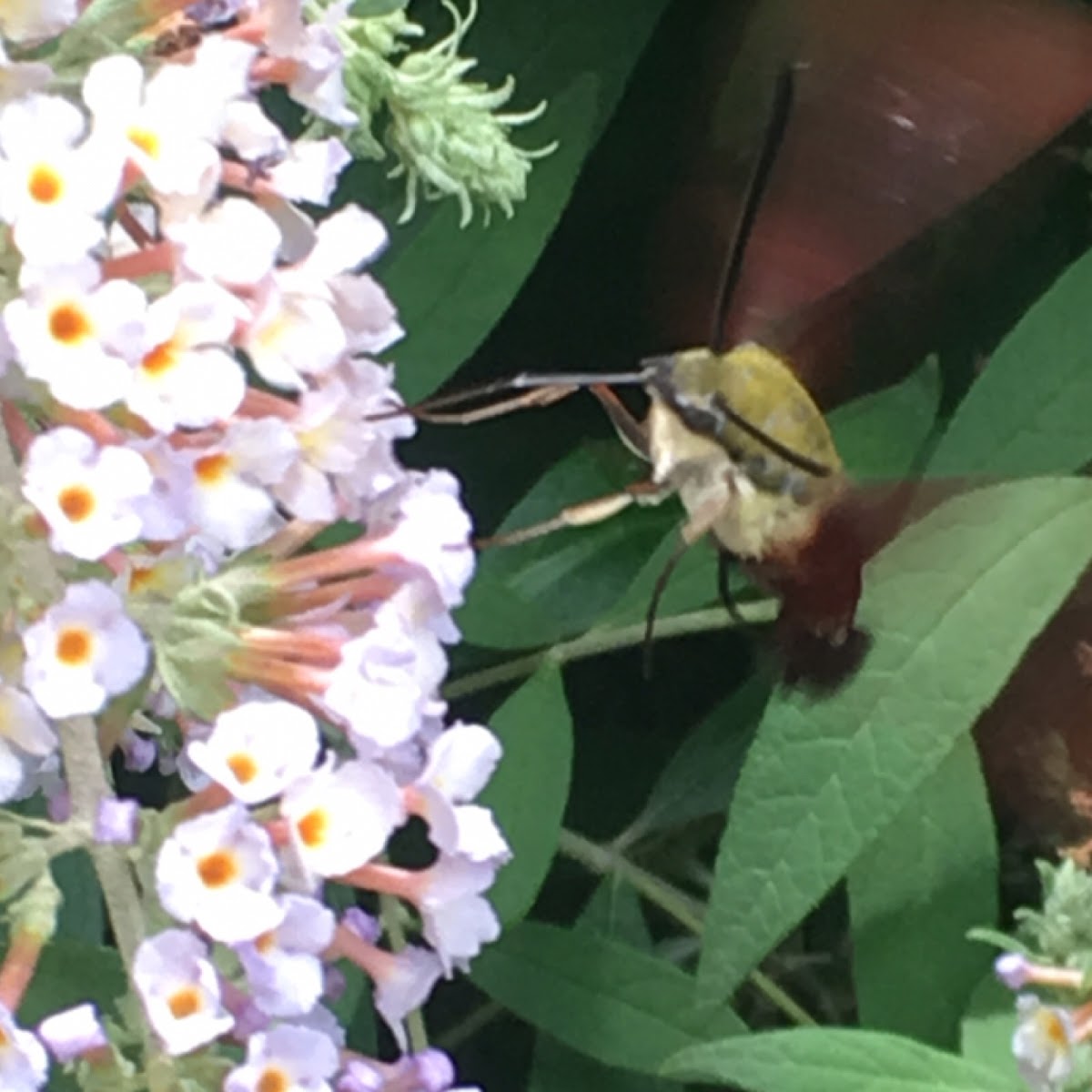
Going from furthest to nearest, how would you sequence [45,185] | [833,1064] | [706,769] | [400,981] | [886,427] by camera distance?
[706,769] → [886,427] → [833,1064] → [400,981] → [45,185]

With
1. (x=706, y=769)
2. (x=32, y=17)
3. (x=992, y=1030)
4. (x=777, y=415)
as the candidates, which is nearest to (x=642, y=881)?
(x=706, y=769)

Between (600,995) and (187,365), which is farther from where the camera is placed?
(600,995)

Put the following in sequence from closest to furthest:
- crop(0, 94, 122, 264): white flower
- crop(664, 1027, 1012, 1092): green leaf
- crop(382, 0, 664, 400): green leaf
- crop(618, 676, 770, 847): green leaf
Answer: crop(0, 94, 122, 264): white flower, crop(664, 1027, 1012, 1092): green leaf, crop(382, 0, 664, 400): green leaf, crop(618, 676, 770, 847): green leaf

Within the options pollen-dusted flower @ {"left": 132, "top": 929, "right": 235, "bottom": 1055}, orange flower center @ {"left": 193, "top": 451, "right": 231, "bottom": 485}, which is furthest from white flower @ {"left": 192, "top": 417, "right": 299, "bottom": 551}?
pollen-dusted flower @ {"left": 132, "top": 929, "right": 235, "bottom": 1055}

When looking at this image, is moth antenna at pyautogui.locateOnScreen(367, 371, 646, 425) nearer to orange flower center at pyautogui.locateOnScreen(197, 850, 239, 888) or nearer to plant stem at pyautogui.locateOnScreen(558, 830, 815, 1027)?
orange flower center at pyautogui.locateOnScreen(197, 850, 239, 888)

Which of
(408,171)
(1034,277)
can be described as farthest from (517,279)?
(1034,277)

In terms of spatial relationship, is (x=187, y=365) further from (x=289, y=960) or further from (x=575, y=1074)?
(x=575, y=1074)
